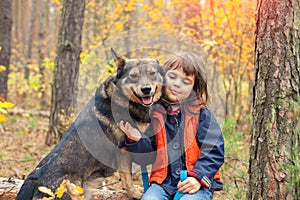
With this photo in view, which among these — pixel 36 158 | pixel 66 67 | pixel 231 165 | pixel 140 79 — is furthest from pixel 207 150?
pixel 66 67

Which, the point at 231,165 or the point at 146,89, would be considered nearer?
the point at 146,89

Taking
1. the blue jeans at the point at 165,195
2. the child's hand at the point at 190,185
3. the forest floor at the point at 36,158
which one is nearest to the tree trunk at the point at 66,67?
the forest floor at the point at 36,158

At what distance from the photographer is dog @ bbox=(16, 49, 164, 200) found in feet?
11.3

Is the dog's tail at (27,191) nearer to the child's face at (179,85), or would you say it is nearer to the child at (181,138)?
the child at (181,138)

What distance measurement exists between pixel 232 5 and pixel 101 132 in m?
4.10

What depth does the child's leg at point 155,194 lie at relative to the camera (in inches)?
126

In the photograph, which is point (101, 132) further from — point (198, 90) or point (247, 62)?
point (247, 62)

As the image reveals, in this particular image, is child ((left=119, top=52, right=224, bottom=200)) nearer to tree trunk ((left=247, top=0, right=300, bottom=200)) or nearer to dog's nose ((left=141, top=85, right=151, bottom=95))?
dog's nose ((left=141, top=85, right=151, bottom=95))

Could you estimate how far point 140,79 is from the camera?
3.46 meters

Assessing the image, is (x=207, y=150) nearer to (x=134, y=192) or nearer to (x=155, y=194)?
(x=155, y=194)

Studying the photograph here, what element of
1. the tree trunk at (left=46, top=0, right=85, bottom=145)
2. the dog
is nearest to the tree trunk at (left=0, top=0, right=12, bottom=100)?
the tree trunk at (left=46, top=0, right=85, bottom=145)

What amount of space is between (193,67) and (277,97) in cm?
Answer: 81

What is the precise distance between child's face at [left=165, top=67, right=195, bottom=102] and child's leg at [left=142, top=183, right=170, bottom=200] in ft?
2.42

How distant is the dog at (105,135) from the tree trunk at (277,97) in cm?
97
